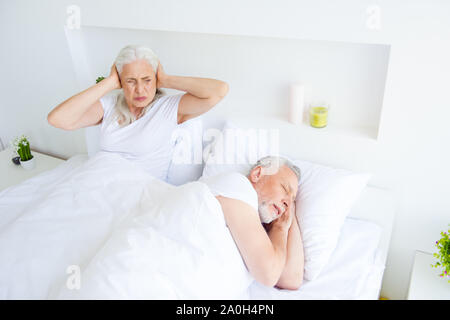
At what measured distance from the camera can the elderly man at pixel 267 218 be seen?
1.26m

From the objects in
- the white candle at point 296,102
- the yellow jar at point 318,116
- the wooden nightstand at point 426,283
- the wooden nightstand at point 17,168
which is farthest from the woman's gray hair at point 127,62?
the wooden nightstand at point 426,283

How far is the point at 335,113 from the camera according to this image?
5.77 ft

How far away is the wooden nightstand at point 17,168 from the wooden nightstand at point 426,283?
7.24ft

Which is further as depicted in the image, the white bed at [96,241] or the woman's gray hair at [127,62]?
the woman's gray hair at [127,62]

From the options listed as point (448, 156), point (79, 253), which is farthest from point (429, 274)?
point (79, 253)

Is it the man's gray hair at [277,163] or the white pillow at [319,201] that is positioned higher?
the man's gray hair at [277,163]

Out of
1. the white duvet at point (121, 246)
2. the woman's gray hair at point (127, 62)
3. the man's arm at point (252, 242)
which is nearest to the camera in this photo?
the white duvet at point (121, 246)

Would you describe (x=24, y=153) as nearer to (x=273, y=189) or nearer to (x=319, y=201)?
(x=273, y=189)

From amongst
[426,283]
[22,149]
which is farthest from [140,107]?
[426,283]

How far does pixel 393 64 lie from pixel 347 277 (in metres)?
0.83

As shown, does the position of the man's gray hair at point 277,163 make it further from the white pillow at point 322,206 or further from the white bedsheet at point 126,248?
the white bedsheet at point 126,248

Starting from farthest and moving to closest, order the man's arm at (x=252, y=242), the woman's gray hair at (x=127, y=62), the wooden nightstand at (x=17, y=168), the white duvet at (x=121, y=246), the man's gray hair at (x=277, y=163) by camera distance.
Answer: the wooden nightstand at (x=17, y=168) → the woman's gray hair at (x=127, y=62) → the man's gray hair at (x=277, y=163) → the man's arm at (x=252, y=242) → the white duvet at (x=121, y=246)

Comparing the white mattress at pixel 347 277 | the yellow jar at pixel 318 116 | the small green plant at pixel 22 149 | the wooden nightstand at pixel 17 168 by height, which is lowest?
the wooden nightstand at pixel 17 168

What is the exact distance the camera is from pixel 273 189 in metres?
1.44
